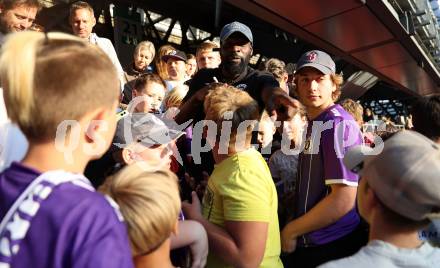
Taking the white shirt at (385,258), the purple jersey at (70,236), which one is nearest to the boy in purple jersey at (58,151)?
the purple jersey at (70,236)

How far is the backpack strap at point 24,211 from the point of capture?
3.62 feet

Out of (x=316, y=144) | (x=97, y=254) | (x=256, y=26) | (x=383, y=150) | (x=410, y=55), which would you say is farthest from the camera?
(x=410, y=55)

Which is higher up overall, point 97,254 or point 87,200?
point 87,200

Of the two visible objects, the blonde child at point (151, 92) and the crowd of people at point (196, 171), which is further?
the blonde child at point (151, 92)

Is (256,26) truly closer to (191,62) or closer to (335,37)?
(335,37)

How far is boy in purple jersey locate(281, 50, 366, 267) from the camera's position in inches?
92.0

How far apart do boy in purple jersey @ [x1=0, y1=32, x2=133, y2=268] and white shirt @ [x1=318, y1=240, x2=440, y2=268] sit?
2.37 feet

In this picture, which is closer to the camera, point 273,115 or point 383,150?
point 383,150

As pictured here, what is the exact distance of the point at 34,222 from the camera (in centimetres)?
111

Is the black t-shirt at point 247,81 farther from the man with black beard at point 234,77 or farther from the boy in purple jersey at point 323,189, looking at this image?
the boy in purple jersey at point 323,189

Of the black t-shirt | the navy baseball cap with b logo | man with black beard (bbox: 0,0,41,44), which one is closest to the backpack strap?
the black t-shirt

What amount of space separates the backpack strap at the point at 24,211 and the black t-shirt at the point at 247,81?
174 cm

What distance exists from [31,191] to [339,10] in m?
8.02

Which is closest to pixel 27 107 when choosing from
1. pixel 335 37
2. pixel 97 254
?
pixel 97 254
